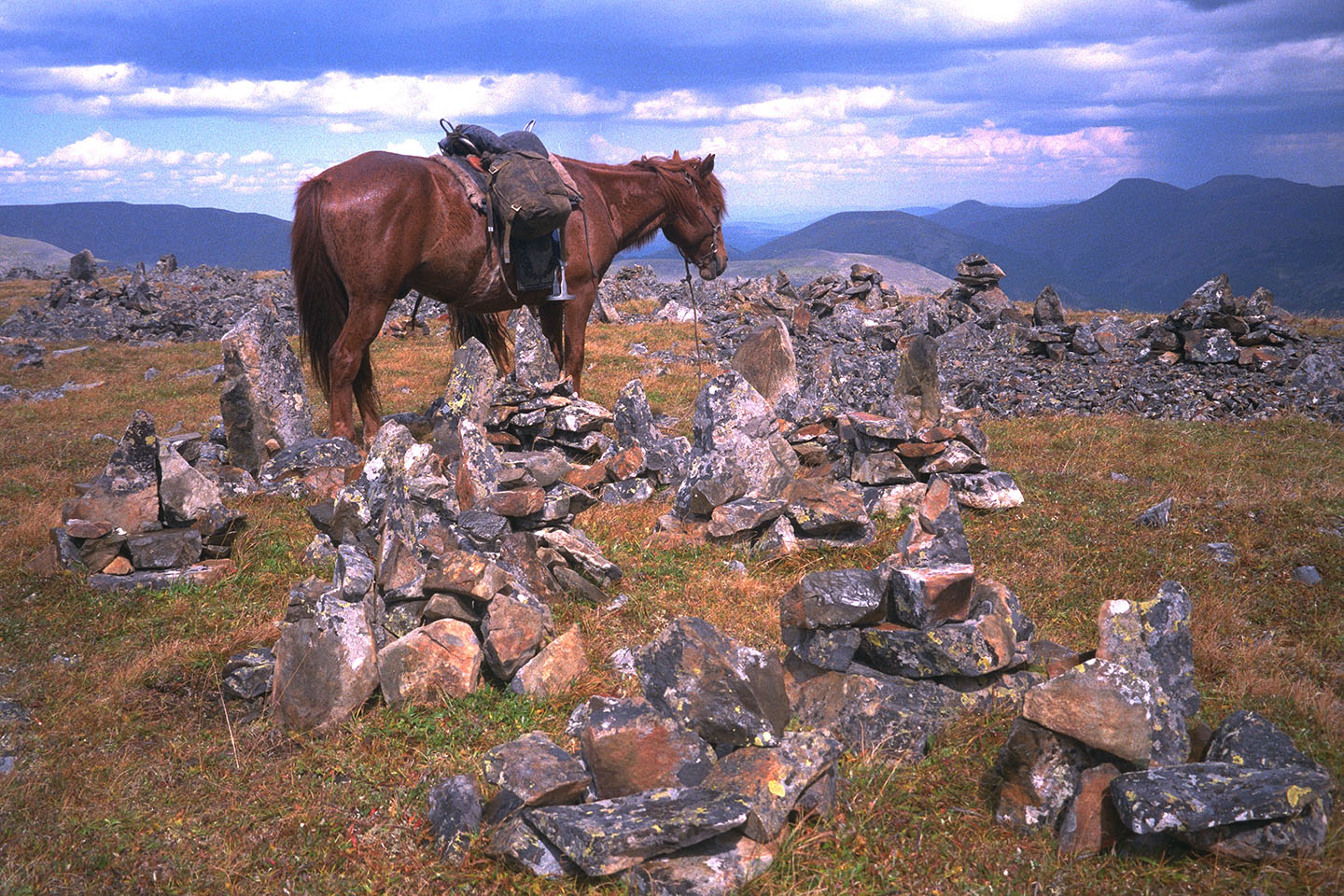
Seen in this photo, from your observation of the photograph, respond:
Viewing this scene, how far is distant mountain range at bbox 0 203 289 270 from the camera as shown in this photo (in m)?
150

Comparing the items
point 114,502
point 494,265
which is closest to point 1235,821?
point 114,502

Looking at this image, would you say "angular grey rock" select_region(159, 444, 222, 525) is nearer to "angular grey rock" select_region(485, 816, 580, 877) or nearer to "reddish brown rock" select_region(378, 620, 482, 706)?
"reddish brown rock" select_region(378, 620, 482, 706)

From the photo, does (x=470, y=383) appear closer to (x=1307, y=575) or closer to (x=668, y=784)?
(x=668, y=784)

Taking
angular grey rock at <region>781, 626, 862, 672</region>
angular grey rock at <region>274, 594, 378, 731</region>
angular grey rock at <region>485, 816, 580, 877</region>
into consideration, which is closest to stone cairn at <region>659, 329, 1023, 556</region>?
angular grey rock at <region>781, 626, 862, 672</region>

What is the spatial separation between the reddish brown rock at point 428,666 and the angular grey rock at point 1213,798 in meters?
3.32

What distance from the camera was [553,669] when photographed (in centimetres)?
470

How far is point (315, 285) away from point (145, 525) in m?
3.65

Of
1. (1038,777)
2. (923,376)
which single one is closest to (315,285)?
(923,376)

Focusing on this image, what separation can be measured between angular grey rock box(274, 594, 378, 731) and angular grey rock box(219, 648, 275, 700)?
0.47 ft

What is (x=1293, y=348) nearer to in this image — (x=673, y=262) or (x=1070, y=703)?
(x=1070, y=703)

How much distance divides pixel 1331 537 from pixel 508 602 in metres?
7.05

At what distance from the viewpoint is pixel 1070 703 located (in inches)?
136

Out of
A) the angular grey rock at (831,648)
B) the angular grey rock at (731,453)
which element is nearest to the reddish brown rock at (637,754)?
the angular grey rock at (831,648)

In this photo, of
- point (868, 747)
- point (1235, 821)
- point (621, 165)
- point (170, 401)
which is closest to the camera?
point (1235, 821)
